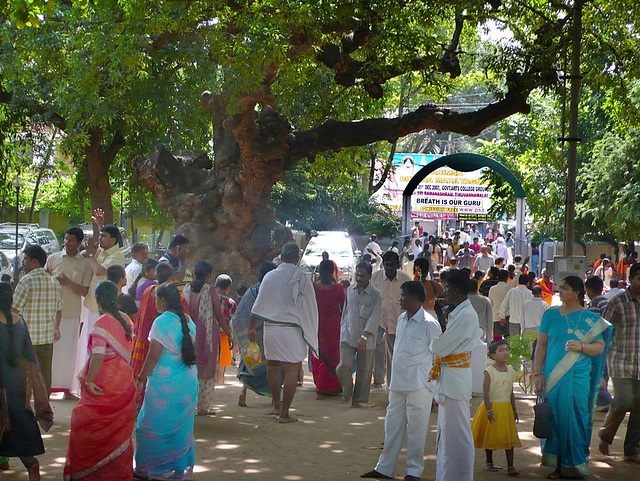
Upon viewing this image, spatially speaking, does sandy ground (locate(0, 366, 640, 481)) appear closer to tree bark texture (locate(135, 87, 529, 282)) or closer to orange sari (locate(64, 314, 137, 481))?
orange sari (locate(64, 314, 137, 481))

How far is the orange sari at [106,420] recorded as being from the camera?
5.65 meters

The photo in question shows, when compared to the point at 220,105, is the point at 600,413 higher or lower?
lower

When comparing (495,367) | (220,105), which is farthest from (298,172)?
(495,367)

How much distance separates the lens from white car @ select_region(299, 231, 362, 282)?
23.2m

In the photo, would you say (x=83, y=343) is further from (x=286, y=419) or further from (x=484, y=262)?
Answer: (x=484, y=262)

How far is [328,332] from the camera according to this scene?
10336mm

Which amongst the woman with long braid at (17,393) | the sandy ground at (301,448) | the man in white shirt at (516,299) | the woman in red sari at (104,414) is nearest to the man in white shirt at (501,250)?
the man in white shirt at (516,299)

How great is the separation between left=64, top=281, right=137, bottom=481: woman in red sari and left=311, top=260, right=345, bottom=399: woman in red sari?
4.58m

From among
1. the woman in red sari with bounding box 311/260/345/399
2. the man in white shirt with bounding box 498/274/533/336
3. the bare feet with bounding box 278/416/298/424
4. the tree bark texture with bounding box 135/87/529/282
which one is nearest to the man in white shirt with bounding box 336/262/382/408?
the woman in red sari with bounding box 311/260/345/399

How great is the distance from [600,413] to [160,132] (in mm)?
13969

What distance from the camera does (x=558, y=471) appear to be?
265 inches

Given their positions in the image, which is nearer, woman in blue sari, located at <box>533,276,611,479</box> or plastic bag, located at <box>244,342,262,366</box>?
woman in blue sari, located at <box>533,276,611,479</box>

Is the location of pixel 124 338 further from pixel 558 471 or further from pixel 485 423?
pixel 558 471

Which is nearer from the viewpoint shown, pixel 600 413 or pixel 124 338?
pixel 124 338
